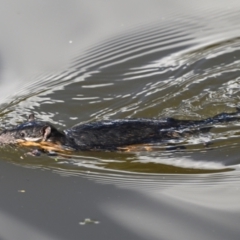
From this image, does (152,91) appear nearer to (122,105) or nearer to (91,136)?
(122,105)

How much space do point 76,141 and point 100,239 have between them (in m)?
1.80

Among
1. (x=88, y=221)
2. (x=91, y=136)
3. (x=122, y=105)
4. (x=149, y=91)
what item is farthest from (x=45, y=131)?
(x=149, y=91)

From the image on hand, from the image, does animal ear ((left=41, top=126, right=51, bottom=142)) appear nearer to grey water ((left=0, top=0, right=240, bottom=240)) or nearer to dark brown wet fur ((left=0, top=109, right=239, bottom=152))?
dark brown wet fur ((left=0, top=109, right=239, bottom=152))

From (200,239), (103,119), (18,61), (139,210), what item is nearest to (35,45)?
(18,61)

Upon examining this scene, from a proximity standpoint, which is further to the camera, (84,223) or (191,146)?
(191,146)

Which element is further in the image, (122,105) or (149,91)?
(149,91)

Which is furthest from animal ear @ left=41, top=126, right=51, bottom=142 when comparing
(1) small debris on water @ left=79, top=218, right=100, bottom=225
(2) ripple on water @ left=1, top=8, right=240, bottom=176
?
(1) small debris on water @ left=79, top=218, right=100, bottom=225

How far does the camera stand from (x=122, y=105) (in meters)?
6.69

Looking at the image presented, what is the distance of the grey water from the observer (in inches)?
172

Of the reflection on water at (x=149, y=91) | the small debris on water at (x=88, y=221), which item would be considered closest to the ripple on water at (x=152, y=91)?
the reflection on water at (x=149, y=91)

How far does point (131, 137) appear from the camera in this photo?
19.0 feet

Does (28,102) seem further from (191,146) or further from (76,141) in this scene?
(191,146)

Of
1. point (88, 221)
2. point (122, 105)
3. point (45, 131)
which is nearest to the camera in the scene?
point (88, 221)

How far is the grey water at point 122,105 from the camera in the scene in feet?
14.3
